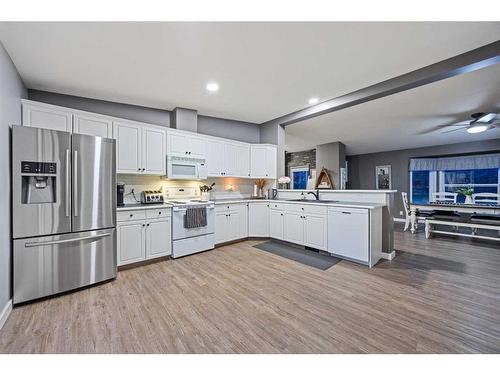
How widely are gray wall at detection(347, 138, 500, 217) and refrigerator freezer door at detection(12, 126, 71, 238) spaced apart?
885 centimetres


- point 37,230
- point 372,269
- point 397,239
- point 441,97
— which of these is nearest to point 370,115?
point 441,97

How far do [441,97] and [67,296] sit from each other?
5831 millimetres

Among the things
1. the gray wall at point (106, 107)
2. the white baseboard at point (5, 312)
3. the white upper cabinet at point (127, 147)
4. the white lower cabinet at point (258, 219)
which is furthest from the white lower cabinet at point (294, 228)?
the white baseboard at point (5, 312)

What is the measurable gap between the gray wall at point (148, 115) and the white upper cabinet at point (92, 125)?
61 centimetres

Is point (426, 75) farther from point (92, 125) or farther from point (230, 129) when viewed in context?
point (92, 125)

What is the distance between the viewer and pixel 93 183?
102 inches

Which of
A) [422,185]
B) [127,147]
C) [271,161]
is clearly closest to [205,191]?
[127,147]

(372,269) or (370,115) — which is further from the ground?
(370,115)

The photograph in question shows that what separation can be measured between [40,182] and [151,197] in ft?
4.78

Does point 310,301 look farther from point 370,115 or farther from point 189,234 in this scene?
point 370,115

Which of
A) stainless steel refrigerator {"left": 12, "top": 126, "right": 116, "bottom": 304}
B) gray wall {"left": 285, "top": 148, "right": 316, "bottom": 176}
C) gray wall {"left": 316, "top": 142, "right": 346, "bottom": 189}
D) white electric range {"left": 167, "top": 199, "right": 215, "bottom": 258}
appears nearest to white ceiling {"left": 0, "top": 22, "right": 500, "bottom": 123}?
stainless steel refrigerator {"left": 12, "top": 126, "right": 116, "bottom": 304}

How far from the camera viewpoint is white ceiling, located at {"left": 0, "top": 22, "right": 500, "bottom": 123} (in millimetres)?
1985

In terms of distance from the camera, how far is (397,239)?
15.8ft

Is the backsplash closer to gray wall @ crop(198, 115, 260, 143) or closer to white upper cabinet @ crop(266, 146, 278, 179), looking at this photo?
white upper cabinet @ crop(266, 146, 278, 179)
